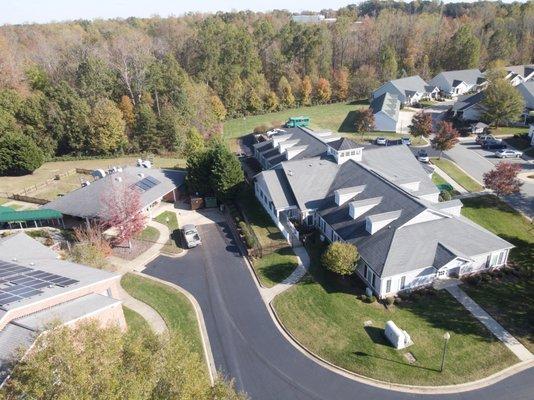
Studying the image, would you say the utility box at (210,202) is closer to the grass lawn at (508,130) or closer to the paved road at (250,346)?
the paved road at (250,346)

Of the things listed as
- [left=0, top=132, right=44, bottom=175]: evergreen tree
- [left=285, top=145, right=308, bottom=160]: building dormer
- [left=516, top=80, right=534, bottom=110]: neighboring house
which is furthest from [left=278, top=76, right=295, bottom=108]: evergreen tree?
[left=0, top=132, right=44, bottom=175]: evergreen tree

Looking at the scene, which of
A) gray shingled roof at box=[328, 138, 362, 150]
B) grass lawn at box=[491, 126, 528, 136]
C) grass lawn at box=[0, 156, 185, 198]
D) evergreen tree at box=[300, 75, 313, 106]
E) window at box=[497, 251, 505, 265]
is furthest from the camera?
evergreen tree at box=[300, 75, 313, 106]

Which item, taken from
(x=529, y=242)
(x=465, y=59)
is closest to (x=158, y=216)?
(x=529, y=242)

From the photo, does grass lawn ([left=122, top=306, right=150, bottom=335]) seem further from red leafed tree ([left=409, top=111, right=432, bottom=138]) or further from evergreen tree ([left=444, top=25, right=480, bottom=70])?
evergreen tree ([left=444, top=25, right=480, bottom=70])

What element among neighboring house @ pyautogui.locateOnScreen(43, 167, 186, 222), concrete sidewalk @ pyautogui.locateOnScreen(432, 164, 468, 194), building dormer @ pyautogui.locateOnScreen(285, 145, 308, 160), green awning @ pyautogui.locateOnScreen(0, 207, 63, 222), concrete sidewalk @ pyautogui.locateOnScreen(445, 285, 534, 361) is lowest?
concrete sidewalk @ pyautogui.locateOnScreen(445, 285, 534, 361)

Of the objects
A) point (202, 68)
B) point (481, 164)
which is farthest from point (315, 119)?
point (481, 164)

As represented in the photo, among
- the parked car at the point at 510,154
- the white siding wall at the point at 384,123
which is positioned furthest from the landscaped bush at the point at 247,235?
the white siding wall at the point at 384,123

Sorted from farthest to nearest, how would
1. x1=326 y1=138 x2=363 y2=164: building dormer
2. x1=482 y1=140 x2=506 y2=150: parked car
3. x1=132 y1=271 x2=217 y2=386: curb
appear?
1. x1=482 y1=140 x2=506 y2=150: parked car
2. x1=326 y1=138 x2=363 y2=164: building dormer
3. x1=132 y1=271 x2=217 y2=386: curb
